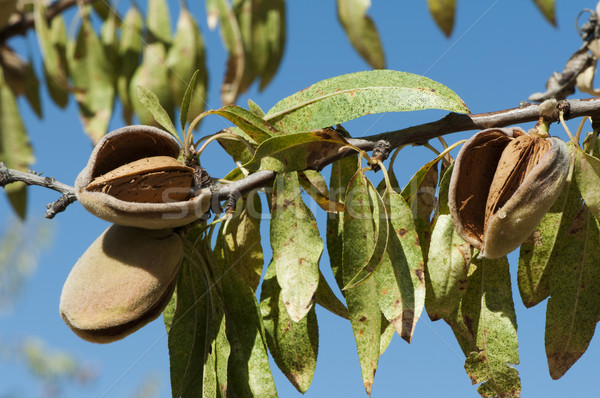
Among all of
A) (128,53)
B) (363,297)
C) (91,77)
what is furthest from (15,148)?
(363,297)

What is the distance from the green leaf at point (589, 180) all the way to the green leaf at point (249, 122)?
18.7 inches

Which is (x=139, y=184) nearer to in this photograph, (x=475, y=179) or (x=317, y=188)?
(x=317, y=188)

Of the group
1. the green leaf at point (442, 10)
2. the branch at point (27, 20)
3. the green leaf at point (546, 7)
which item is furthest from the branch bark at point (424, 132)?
the branch at point (27, 20)

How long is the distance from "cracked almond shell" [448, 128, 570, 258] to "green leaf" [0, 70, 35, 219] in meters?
1.97

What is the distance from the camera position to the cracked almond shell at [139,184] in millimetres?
993

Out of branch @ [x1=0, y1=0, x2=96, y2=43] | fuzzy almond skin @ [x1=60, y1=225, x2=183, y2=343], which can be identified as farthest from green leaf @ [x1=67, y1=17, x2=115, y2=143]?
fuzzy almond skin @ [x1=60, y1=225, x2=183, y2=343]

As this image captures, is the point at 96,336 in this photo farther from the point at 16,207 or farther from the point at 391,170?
the point at 16,207

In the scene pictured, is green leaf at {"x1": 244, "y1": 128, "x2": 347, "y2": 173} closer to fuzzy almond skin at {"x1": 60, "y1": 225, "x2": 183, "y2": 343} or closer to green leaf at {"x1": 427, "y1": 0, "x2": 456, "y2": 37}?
fuzzy almond skin at {"x1": 60, "y1": 225, "x2": 183, "y2": 343}

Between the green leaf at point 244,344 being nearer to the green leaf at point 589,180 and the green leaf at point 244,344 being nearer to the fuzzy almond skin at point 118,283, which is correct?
the fuzzy almond skin at point 118,283

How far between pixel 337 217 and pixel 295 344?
235 mm

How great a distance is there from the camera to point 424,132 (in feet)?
3.75

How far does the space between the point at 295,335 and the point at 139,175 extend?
1.17 feet

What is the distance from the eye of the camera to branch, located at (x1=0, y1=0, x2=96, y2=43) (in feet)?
8.95

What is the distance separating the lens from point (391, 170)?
4.17 ft
